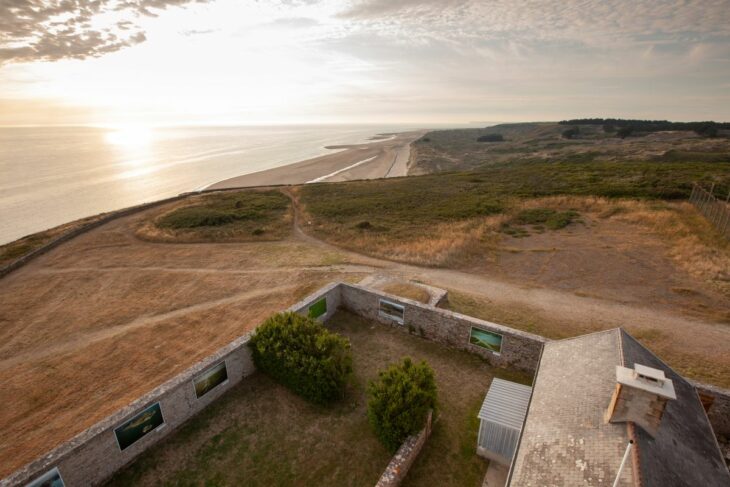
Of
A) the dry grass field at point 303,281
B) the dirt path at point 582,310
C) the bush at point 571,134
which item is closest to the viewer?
the dry grass field at point 303,281

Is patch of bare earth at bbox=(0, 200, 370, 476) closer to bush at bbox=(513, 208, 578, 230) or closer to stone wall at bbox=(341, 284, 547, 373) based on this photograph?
stone wall at bbox=(341, 284, 547, 373)

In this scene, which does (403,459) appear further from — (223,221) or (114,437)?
(223,221)

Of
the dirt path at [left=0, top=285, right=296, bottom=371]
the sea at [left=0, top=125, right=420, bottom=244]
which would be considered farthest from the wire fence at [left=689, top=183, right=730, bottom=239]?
the sea at [left=0, top=125, right=420, bottom=244]

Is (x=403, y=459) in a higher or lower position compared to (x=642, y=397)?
lower

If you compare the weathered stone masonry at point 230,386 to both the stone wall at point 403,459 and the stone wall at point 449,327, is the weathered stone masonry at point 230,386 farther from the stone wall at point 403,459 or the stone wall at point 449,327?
the stone wall at point 403,459

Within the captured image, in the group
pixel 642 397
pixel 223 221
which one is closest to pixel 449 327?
pixel 642 397

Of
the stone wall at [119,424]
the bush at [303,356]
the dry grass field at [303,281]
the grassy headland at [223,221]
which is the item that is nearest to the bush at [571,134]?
the dry grass field at [303,281]
